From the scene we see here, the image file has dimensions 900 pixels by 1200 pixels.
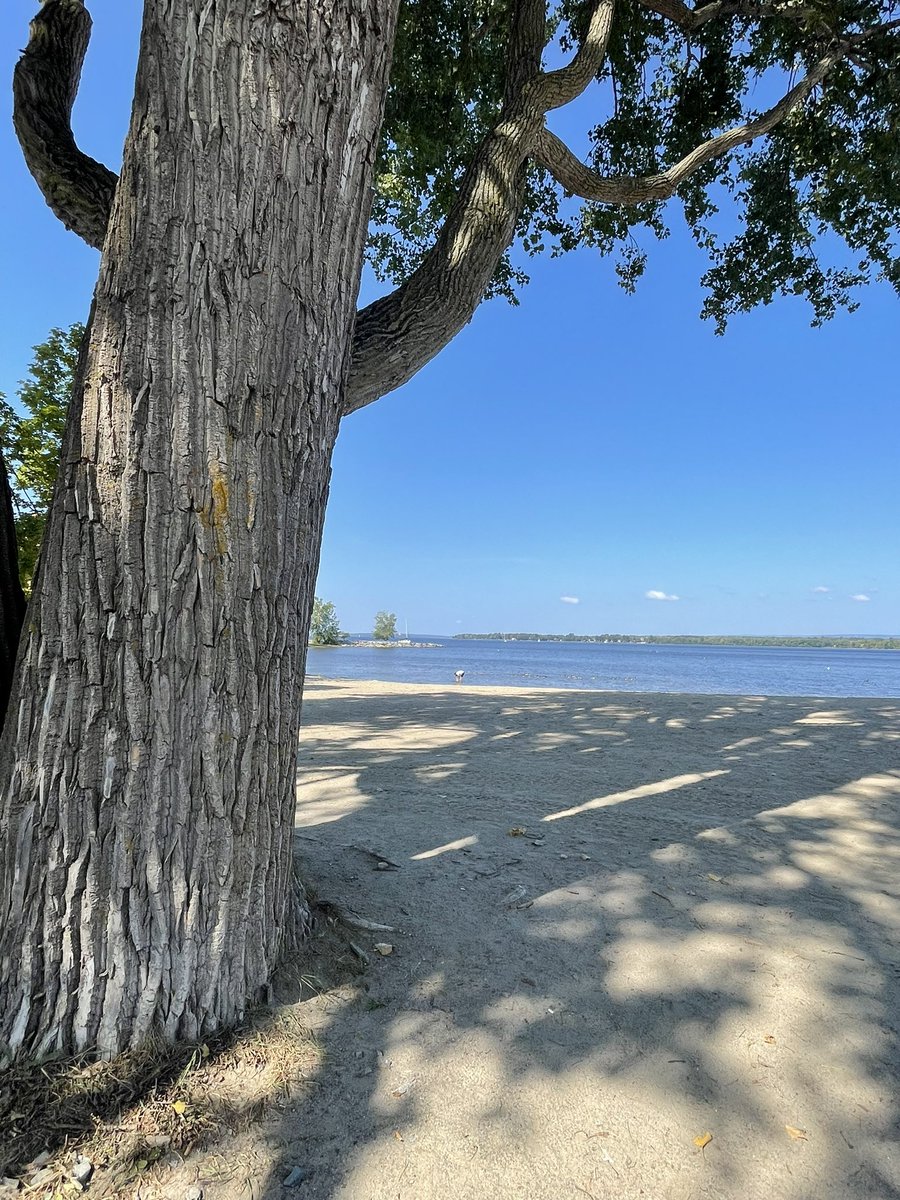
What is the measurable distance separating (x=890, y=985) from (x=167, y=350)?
3059 millimetres

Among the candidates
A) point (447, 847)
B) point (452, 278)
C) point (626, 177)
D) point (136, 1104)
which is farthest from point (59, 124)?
point (447, 847)

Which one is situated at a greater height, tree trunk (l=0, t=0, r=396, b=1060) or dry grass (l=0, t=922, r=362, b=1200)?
tree trunk (l=0, t=0, r=396, b=1060)

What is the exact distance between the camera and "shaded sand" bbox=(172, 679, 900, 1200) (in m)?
1.44

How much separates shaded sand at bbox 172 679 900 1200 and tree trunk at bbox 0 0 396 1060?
0.57m

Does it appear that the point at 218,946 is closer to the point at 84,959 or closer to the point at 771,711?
the point at 84,959

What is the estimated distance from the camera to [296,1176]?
4.59ft

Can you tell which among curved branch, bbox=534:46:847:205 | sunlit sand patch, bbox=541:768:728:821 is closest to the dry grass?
sunlit sand patch, bbox=541:768:728:821

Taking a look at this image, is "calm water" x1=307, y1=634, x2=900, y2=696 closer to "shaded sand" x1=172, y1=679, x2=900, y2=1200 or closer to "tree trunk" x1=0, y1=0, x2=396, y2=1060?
"shaded sand" x1=172, y1=679, x2=900, y2=1200

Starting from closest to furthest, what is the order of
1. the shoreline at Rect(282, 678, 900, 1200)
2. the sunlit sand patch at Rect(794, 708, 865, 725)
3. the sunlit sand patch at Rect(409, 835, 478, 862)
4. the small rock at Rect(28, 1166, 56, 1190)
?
the small rock at Rect(28, 1166, 56, 1190), the shoreline at Rect(282, 678, 900, 1200), the sunlit sand patch at Rect(409, 835, 478, 862), the sunlit sand patch at Rect(794, 708, 865, 725)

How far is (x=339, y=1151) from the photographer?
1464mm

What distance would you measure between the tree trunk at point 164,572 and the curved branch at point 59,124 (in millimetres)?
915

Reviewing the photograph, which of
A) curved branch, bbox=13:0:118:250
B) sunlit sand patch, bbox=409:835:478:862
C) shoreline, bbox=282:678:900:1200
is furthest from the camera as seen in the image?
sunlit sand patch, bbox=409:835:478:862

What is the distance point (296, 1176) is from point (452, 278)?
3.04 m

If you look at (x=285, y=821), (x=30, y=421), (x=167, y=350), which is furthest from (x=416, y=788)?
(x=30, y=421)
